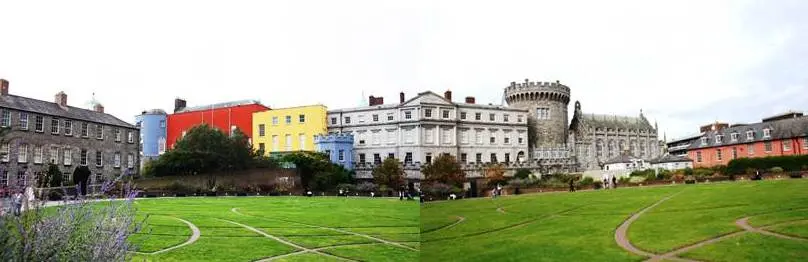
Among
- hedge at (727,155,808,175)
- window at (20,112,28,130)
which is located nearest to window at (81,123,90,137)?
window at (20,112,28,130)

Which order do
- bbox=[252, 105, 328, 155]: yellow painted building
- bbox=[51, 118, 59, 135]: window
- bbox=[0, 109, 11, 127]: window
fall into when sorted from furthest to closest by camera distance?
bbox=[252, 105, 328, 155]: yellow painted building < bbox=[51, 118, 59, 135]: window < bbox=[0, 109, 11, 127]: window

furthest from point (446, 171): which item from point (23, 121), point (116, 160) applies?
point (23, 121)

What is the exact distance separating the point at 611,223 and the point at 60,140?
6235mm

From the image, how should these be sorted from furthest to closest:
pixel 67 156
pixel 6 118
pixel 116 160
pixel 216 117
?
pixel 216 117
pixel 116 160
pixel 67 156
pixel 6 118

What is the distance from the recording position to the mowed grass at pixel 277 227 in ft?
23.9

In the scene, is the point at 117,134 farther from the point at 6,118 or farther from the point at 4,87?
the point at 6,118

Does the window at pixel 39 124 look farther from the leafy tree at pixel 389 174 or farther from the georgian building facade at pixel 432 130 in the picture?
the leafy tree at pixel 389 174

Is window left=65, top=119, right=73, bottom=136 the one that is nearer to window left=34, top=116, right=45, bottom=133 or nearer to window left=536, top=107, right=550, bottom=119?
window left=34, top=116, right=45, bottom=133

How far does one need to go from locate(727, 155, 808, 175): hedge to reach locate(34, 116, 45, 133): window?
22.6 ft

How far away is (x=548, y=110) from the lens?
24.2ft

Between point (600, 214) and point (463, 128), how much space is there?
239 centimetres

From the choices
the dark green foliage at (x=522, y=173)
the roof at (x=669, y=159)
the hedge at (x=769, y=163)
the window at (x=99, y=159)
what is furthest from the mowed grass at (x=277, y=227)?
the hedge at (x=769, y=163)

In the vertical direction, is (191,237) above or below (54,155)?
below

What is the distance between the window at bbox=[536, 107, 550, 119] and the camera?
728 cm
